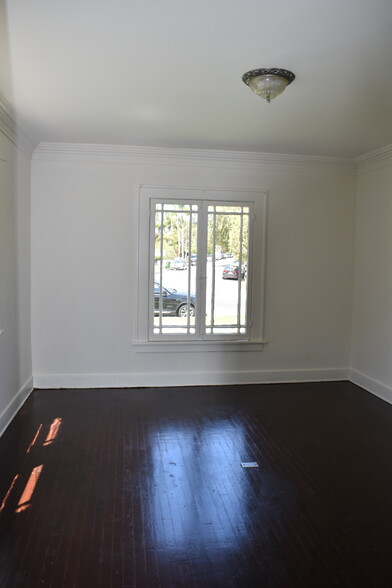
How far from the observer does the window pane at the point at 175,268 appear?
204 inches

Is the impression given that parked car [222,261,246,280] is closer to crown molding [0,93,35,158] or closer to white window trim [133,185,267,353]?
white window trim [133,185,267,353]

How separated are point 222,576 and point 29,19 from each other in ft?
9.57

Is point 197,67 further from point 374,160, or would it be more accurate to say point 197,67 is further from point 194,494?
point 374,160

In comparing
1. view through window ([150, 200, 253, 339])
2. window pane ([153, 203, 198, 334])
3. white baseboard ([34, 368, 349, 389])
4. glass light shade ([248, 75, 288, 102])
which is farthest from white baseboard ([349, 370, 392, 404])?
glass light shade ([248, 75, 288, 102])

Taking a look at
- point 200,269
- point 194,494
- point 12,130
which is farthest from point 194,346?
point 12,130

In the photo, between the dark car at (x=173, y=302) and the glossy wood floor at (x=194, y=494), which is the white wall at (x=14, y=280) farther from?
the dark car at (x=173, y=302)

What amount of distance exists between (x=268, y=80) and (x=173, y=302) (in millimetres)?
2854

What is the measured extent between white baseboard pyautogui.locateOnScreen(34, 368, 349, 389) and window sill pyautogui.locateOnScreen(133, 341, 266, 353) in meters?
0.27

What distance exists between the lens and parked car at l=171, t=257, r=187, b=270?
522cm

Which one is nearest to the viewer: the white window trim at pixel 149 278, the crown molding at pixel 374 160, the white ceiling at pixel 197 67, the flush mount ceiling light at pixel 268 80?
the white ceiling at pixel 197 67

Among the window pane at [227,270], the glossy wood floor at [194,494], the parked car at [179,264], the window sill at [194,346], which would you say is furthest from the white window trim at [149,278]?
the glossy wood floor at [194,494]

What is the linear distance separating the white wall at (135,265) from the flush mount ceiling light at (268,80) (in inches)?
84.1

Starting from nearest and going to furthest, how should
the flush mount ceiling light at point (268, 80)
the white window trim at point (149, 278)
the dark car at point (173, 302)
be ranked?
the flush mount ceiling light at point (268, 80), the white window trim at point (149, 278), the dark car at point (173, 302)

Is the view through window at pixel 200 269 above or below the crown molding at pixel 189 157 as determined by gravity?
below
